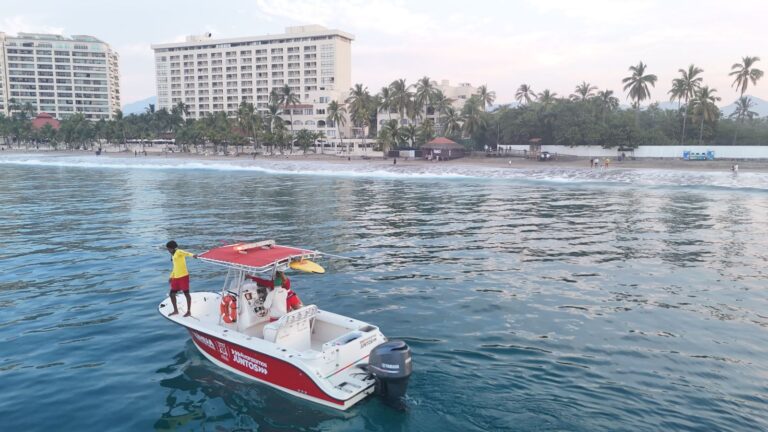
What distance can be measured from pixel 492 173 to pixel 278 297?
202 ft

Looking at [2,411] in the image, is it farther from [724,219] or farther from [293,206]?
[724,219]

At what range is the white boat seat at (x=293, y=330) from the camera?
35.7 feet

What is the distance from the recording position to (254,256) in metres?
11.9

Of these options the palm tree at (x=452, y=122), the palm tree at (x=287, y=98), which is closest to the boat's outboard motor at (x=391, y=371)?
the palm tree at (x=452, y=122)

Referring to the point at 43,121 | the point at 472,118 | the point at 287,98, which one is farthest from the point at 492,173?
the point at 43,121

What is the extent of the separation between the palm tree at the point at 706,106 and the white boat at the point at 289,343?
86068 mm

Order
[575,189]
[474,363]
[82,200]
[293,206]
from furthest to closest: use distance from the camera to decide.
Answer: [575,189], [82,200], [293,206], [474,363]

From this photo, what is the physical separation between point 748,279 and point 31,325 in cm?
2412

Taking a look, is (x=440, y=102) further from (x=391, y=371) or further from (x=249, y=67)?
(x=391, y=371)

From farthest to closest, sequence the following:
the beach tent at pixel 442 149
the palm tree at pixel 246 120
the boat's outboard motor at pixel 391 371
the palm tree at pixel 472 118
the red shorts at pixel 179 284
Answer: the palm tree at pixel 246 120 → the palm tree at pixel 472 118 → the beach tent at pixel 442 149 → the red shorts at pixel 179 284 → the boat's outboard motor at pixel 391 371

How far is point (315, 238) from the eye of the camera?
26906mm

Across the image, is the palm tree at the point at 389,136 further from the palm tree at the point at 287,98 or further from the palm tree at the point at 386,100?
the palm tree at the point at 287,98

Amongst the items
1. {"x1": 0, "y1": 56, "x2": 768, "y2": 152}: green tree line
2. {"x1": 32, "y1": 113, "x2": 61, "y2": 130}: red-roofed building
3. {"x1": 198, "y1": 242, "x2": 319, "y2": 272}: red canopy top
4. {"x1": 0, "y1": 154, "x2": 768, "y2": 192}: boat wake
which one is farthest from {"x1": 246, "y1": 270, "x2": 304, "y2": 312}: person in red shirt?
{"x1": 32, "y1": 113, "x2": 61, "y2": 130}: red-roofed building

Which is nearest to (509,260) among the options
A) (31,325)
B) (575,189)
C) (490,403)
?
(490,403)
